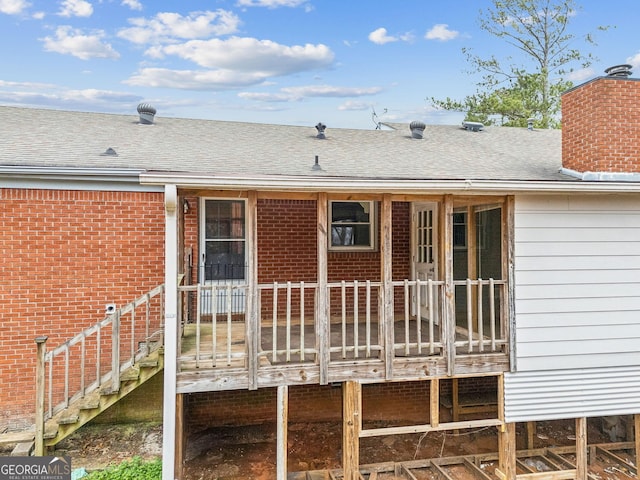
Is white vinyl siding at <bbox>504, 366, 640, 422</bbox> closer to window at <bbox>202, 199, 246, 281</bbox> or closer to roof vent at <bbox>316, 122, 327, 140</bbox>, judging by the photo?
window at <bbox>202, 199, 246, 281</bbox>

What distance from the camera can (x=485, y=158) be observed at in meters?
7.42

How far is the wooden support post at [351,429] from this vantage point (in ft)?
16.9

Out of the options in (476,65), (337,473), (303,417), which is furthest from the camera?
Result: (476,65)

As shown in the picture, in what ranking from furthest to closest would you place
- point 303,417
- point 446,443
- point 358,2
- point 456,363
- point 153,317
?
point 358,2
point 303,417
point 446,443
point 153,317
point 456,363

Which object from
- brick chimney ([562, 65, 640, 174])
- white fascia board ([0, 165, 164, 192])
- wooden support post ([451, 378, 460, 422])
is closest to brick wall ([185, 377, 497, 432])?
wooden support post ([451, 378, 460, 422])

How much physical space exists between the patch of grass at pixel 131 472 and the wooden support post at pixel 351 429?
226 centimetres

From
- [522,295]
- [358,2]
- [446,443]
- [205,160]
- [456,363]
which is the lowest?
[446,443]

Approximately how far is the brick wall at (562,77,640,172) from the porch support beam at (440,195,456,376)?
255 centimetres

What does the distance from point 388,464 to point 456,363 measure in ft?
6.47

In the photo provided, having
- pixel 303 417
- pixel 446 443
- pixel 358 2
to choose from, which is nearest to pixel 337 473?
pixel 303 417

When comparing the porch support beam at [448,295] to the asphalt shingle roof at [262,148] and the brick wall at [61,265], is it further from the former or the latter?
the brick wall at [61,265]

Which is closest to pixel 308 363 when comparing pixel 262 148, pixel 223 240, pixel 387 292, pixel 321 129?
pixel 387 292

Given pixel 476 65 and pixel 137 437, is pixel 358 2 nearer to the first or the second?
pixel 476 65

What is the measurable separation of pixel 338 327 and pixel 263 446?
2.21 meters
